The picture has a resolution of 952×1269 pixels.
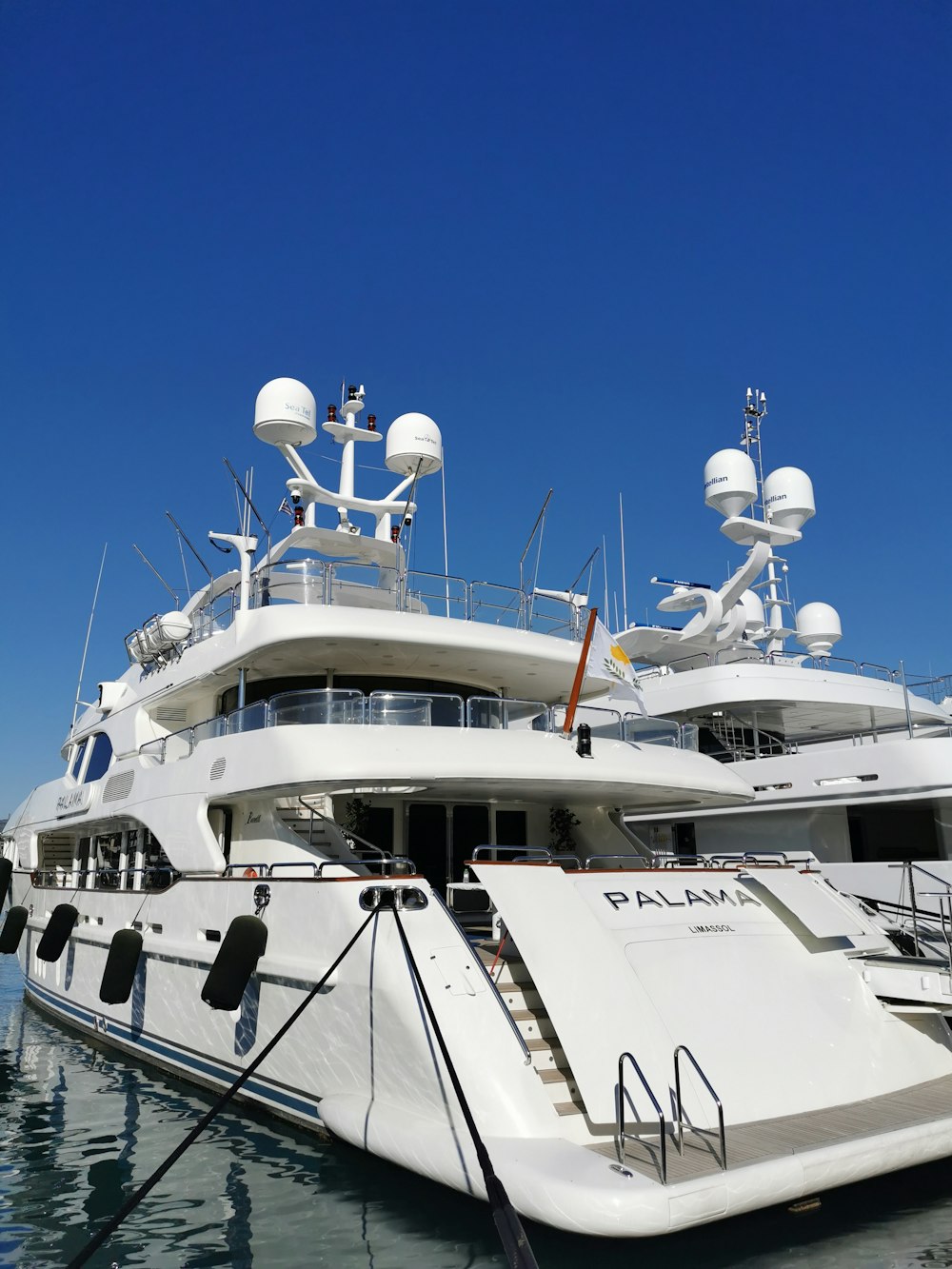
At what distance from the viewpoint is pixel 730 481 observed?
2506 cm

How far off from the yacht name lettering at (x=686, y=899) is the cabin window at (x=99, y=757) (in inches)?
443

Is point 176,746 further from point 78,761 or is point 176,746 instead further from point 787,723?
point 787,723

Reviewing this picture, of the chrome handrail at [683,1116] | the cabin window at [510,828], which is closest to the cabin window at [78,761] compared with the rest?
the cabin window at [510,828]

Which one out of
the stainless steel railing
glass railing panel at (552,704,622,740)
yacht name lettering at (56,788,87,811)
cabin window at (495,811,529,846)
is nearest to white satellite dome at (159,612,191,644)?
yacht name lettering at (56,788,87,811)

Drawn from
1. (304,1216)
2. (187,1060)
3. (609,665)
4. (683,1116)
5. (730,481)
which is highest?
(730,481)

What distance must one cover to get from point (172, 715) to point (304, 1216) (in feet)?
34.7

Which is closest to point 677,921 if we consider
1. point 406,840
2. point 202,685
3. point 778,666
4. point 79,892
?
point 406,840

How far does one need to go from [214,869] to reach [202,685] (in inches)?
139

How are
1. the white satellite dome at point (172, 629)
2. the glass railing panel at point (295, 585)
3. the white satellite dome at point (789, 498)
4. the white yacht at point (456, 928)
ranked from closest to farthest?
1. the white yacht at point (456, 928)
2. the glass railing panel at point (295, 585)
3. the white satellite dome at point (172, 629)
4. the white satellite dome at point (789, 498)

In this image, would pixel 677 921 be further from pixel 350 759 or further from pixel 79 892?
pixel 79 892

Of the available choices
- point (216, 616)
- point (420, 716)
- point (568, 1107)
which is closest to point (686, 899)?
point (568, 1107)

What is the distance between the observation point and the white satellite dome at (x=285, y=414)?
14938 millimetres

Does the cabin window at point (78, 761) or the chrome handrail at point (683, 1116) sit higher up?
the cabin window at point (78, 761)

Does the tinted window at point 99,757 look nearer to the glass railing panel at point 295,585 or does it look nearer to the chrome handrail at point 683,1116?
the glass railing panel at point 295,585
